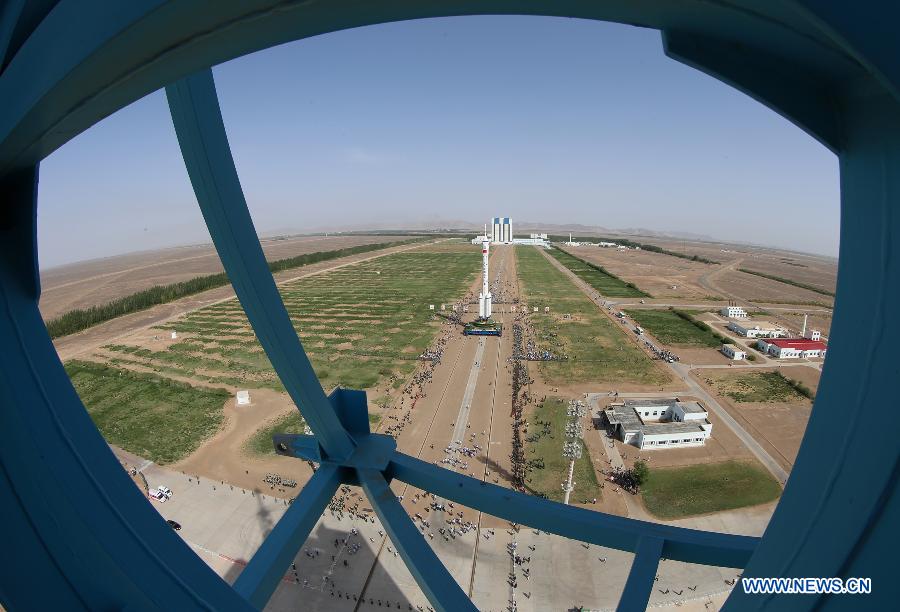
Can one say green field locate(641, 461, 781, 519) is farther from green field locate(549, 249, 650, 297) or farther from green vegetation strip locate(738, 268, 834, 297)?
green vegetation strip locate(738, 268, 834, 297)

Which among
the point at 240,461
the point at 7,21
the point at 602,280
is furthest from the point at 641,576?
the point at 602,280

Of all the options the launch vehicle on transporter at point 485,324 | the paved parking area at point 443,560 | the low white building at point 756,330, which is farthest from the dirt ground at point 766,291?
the paved parking area at point 443,560

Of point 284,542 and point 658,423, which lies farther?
point 658,423

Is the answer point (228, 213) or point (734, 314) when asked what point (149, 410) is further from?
point (734, 314)

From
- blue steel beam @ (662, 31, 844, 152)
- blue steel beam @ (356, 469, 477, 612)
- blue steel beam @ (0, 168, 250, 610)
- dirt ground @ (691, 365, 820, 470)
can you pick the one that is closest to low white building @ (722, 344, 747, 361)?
dirt ground @ (691, 365, 820, 470)

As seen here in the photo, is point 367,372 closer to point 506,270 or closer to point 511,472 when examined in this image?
point 511,472

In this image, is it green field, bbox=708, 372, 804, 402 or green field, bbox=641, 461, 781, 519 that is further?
green field, bbox=708, 372, 804, 402
